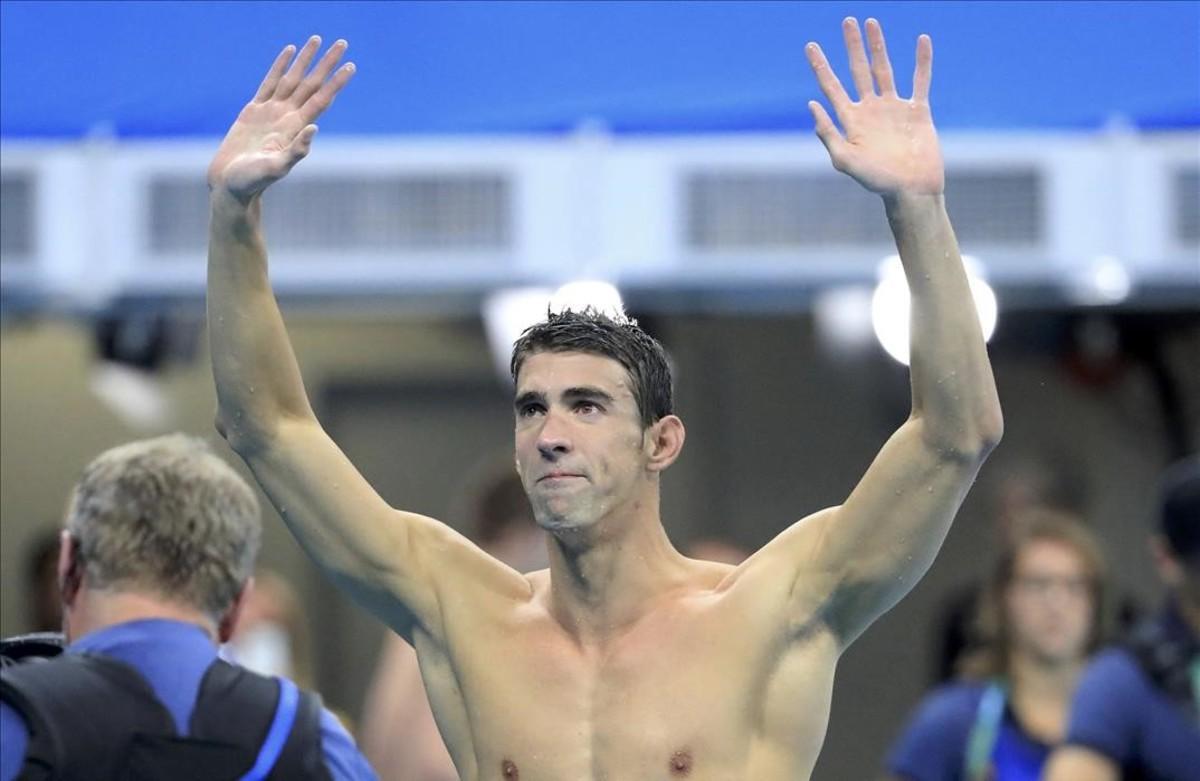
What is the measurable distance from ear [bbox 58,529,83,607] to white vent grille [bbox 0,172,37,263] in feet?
5.73

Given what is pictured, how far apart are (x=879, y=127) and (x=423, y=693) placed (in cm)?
266

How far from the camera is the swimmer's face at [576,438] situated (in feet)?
11.1

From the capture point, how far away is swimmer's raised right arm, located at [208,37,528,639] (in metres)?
3.45

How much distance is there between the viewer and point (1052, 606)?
5.70m

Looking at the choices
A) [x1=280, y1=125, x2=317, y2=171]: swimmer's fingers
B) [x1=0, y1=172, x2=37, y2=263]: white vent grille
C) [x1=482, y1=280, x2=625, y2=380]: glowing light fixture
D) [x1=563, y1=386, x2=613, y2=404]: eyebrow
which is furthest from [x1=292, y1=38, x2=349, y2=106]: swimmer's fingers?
[x1=0, y1=172, x2=37, y2=263]: white vent grille

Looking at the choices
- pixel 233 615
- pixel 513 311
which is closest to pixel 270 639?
pixel 513 311

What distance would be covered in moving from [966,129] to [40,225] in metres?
2.46

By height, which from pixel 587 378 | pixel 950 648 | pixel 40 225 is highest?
pixel 40 225

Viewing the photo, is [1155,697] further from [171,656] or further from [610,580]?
[171,656]

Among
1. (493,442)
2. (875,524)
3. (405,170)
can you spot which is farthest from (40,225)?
(493,442)

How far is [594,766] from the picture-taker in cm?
342

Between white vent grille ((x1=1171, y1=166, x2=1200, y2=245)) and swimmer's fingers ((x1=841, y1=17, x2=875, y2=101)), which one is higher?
white vent grille ((x1=1171, y1=166, x2=1200, y2=245))

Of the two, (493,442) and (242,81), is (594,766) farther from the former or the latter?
(493,442)

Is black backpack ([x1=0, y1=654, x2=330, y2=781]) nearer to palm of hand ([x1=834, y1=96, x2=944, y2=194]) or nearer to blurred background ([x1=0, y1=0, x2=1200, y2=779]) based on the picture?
palm of hand ([x1=834, y1=96, x2=944, y2=194])
